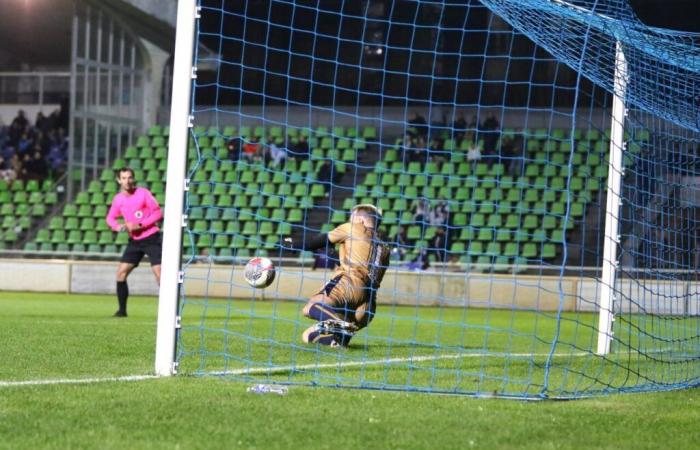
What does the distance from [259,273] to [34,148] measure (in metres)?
25.8

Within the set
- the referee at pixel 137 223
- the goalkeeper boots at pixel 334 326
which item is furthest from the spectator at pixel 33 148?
the goalkeeper boots at pixel 334 326

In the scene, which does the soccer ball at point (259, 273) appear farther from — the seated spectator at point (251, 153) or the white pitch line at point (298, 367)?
the seated spectator at point (251, 153)

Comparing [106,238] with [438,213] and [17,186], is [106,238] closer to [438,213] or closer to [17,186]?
[17,186]

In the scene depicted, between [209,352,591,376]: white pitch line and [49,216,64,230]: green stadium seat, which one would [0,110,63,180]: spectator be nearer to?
[49,216,64,230]: green stadium seat

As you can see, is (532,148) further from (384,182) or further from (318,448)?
(318,448)

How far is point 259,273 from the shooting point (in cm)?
1109

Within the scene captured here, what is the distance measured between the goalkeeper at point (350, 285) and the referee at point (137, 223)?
17.1ft

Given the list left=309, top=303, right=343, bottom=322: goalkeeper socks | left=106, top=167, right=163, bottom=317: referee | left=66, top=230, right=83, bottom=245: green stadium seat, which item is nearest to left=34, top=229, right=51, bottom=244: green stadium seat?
left=66, top=230, right=83, bottom=245: green stadium seat

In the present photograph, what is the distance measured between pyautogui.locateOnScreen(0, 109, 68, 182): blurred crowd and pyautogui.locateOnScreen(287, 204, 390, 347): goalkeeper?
23865 millimetres

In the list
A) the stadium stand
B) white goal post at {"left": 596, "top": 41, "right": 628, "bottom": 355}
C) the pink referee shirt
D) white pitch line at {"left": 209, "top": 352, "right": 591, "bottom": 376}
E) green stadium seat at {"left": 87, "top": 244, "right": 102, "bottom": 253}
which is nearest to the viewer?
white pitch line at {"left": 209, "top": 352, "right": 591, "bottom": 376}

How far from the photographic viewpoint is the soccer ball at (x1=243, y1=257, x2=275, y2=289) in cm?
1105

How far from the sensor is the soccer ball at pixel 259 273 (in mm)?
11055

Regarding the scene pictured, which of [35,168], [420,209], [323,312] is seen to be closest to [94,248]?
[35,168]

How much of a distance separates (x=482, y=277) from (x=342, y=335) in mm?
13256
